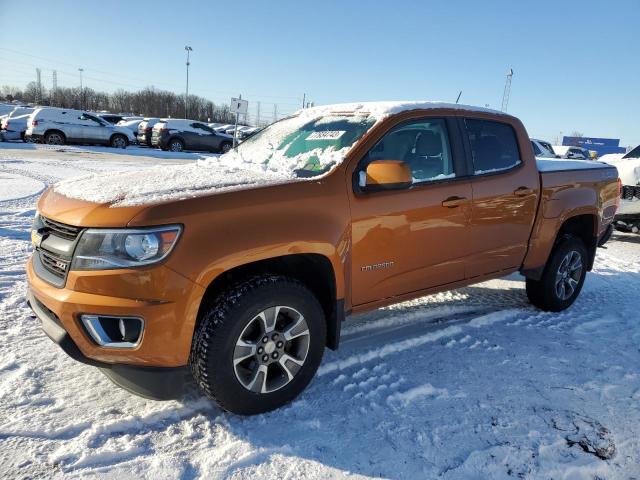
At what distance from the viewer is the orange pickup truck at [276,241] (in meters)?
2.38

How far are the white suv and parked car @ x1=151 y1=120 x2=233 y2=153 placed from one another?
5.66 ft

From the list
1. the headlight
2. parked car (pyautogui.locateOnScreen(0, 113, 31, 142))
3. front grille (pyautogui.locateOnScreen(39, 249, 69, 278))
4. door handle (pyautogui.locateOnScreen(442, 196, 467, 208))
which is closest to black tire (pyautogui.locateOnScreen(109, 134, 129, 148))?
parked car (pyautogui.locateOnScreen(0, 113, 31, 142))

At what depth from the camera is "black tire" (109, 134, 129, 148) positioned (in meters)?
23.2

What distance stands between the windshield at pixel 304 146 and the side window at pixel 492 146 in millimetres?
1029

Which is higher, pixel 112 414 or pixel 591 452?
pixel 591 452

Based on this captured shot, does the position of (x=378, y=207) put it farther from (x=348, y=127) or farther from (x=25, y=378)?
(x=25, y=378)

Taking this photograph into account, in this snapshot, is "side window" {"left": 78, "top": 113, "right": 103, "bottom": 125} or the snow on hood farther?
"side window" {"left": 78, "top": 113, "right": 103, "bottom": 125}

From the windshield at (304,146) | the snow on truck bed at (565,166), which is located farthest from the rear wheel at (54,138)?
the snow on truck bed at (565,166)

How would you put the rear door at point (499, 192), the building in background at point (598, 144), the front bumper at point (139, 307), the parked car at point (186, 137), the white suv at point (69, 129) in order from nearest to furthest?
the front bumper at point (139, 307) → the rear door at point (499, 192) → the white suv at point (69, 129) → the parked car at point (186, 137) → the building in background at point (598, 144)

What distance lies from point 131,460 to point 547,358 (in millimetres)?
3021

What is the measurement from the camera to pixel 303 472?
2.37m

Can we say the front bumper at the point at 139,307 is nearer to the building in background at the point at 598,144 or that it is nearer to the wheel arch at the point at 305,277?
the wheel arch at the point at 305,277

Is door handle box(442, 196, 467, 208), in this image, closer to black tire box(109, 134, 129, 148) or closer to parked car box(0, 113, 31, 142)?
black tire box(109, 134, 129, 148)

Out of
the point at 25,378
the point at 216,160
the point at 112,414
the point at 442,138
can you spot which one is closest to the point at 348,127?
the point at 442,138
